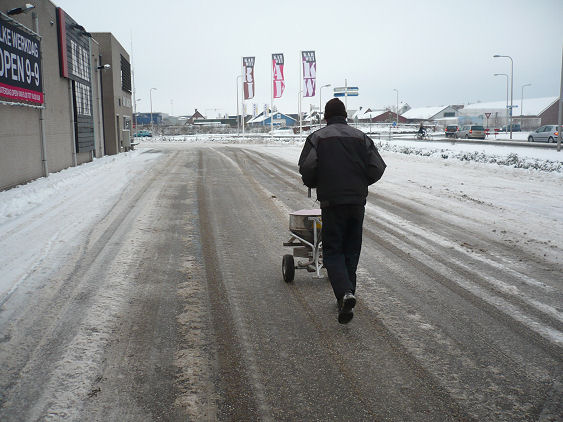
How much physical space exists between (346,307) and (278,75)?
4497cm

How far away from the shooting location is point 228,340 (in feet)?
14.2

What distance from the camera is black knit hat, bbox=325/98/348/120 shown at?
4918 mm

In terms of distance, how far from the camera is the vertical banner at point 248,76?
174 feet

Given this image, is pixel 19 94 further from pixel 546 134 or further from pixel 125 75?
pixel 546 134

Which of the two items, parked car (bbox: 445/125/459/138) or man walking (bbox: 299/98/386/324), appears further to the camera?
parked car (bbox: 445/125/459/138)

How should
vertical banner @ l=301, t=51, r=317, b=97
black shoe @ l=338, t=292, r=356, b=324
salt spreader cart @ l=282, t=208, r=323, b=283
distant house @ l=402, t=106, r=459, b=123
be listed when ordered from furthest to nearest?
distant house @ l=402, t=106, r=459, b=123 < vertical banner @ l=301, t=51, r=317, b=97 < salt spreader cart @ l=282, t=208, r=323, b=283 < black shoe @ l=338, t=292, r=356, b=324

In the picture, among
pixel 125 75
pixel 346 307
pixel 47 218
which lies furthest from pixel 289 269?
pixel 125 75

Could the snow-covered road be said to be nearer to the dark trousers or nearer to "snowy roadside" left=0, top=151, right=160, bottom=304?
"snowy roadside" left=0, top=151, right=160, bottom=304

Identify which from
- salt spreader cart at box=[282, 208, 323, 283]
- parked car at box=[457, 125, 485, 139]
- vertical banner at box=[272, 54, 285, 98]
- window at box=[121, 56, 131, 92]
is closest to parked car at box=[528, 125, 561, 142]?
parked car at box=[457, 125, 485, 139]

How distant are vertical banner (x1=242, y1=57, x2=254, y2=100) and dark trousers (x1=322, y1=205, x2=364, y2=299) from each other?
49631 mm

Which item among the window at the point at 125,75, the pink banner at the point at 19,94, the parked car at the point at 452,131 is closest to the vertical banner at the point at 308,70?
the window at the point at 125,75

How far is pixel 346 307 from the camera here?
4539 millimetres

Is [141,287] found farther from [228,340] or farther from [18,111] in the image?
[18,111]

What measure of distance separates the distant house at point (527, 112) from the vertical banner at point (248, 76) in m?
52.4
